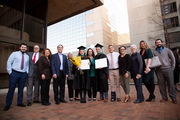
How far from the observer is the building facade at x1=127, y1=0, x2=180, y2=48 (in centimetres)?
2073

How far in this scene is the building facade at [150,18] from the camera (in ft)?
68.0

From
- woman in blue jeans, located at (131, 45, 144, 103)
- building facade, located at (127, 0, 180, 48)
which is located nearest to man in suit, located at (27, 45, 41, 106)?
woman in blue jeans, located at (131, 45, 144, 103)

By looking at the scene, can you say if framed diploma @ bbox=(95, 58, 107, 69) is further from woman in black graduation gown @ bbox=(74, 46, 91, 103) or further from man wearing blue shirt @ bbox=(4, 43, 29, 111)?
man wearing blue shirt @ bbox=(4, 43, 29, 111)

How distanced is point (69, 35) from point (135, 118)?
46640 millimetres

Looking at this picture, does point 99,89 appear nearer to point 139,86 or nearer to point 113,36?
point 139,86

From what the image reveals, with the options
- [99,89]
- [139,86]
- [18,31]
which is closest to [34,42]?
[18,31]

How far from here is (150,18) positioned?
2112cm

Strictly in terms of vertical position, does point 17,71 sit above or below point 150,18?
below

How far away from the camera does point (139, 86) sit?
4.20 meters

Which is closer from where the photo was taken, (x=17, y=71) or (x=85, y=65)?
(x=17, y=71)

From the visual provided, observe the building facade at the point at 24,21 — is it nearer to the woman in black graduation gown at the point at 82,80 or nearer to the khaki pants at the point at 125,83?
the woman in black graduation gown at the point at 82,80

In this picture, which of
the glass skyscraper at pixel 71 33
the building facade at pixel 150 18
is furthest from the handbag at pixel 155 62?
the glass skyscraper at pixel 71 33

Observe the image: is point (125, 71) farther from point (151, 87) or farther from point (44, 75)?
point (44, 75)

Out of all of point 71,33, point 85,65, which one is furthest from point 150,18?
point 71,33
